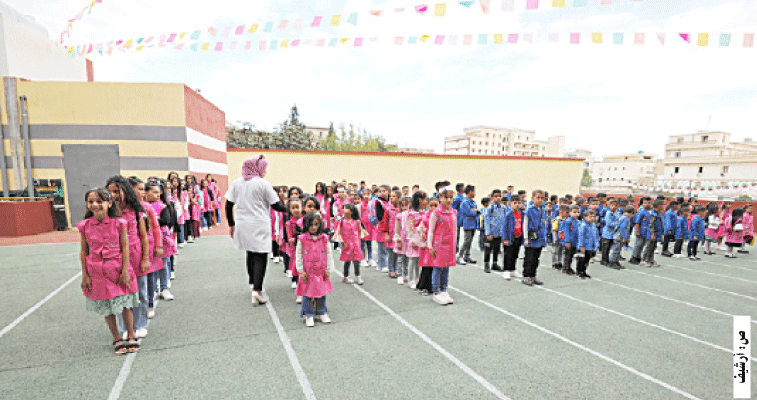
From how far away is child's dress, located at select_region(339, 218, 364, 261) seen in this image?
5699 mm

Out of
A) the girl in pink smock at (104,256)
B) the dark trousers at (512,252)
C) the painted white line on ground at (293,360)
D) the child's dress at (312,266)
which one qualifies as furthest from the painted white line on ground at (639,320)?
the girl in pink smock at (104,256)

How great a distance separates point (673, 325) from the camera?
4570 mm

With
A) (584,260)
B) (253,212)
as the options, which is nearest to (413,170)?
(584,260)

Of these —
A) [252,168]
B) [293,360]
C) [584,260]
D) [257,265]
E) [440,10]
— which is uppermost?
[440,10]

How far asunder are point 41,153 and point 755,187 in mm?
32379

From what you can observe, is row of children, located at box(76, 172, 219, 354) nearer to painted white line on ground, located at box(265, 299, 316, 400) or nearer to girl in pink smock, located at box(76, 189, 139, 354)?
girl in pink smock, located at box(76, 189, 139, 354)

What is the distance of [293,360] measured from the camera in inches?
136

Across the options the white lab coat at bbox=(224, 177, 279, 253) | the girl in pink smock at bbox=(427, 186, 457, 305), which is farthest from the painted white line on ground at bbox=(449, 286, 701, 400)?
the white lab coat at bbox=(224, 177, 279, 253)

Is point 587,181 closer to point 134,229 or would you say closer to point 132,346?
point 134,229

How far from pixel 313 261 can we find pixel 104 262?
2.12 meters

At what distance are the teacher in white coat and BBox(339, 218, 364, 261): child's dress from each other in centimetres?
131

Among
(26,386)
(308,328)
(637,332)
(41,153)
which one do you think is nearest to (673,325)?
(637,332)

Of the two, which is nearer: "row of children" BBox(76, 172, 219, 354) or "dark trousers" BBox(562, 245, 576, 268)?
"row of children" BBox(76, 172, 219, 354)

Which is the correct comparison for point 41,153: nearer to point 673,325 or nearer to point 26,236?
point 26,236
